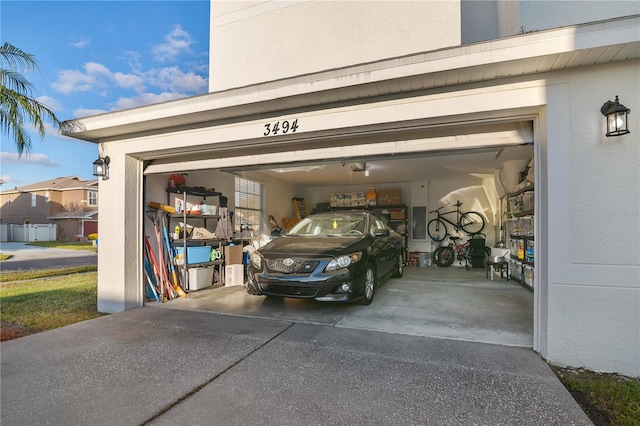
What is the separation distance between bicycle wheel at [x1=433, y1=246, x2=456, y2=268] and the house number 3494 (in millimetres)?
7612

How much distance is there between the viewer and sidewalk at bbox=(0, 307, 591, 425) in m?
2.10

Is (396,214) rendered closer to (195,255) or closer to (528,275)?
(528,275)

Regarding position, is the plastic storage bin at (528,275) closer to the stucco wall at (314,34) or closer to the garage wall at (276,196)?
the stucco wall at (314,34)

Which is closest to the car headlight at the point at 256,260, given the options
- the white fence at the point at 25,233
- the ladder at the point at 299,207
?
the ladder at the point at 299,207

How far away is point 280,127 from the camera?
155 inches

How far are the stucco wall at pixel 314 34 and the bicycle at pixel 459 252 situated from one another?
5.78m

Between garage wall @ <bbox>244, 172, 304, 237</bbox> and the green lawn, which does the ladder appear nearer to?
garage wall @ <bbox>244, 172, 304, 237</bbox>

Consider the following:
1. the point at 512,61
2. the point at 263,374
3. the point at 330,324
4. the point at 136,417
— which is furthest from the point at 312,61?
the point at 136,417

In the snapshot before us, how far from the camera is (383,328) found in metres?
3.82

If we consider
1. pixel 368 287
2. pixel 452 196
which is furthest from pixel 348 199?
pixel 368 287

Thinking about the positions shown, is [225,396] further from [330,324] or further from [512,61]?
[512,61]

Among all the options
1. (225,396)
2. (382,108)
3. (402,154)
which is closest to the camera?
(225,396)

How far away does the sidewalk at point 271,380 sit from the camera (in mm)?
2102

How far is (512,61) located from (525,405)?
9.03 feet
